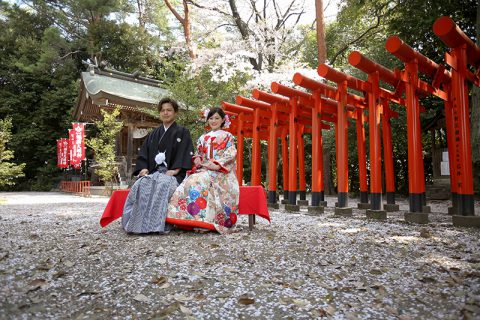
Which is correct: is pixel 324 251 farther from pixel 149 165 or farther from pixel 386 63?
pixel 386 63

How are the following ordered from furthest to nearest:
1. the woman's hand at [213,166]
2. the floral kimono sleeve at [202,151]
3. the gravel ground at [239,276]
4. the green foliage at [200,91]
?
the green foliage at [200,91], the floral kimono sleeve at [202,151], the woman's hand at [213,166], the gravel ground at [239,276]

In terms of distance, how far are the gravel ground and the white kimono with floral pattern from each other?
26 cm

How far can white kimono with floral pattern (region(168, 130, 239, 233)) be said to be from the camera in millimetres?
3861

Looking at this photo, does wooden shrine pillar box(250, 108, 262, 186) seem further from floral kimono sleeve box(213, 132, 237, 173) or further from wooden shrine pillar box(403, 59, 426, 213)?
floral kimono sleeve box(213, 132, 237, 173)

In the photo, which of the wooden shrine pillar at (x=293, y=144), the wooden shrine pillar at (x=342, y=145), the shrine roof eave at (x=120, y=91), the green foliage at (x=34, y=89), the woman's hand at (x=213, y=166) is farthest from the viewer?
the green foliage at (x=34, y=89)

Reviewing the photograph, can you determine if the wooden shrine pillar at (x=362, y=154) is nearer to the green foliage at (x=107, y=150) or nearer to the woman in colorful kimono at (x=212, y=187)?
the woman in colorful kimono at (x=212, y=187)

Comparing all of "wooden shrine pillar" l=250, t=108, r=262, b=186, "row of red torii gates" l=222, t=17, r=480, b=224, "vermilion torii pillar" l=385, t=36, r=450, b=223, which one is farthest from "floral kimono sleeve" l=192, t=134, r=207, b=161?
"wooden shrine pillar" l=250, t=108, r=262, b=186

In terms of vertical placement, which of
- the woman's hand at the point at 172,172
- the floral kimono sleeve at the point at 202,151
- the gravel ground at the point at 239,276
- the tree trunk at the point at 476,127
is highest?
the tree trunk at the point at 476,127

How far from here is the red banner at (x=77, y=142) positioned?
14211 millimetres

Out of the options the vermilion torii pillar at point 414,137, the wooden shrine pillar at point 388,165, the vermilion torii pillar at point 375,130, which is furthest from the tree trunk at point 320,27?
the vermilion torii pillar at point 414,137

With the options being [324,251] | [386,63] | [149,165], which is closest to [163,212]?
[149,165]

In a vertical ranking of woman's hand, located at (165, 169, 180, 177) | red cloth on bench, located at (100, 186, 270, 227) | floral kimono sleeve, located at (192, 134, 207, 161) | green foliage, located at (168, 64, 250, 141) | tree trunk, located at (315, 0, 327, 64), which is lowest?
red cloth on bench, located at (100, 186, 270, 227)

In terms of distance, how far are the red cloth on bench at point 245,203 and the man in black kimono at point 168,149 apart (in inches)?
14.5

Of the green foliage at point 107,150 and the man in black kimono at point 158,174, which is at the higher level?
the green foliage at point 107,150
